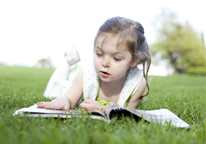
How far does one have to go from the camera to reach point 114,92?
2.67 metres

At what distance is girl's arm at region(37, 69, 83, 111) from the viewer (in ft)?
6.54

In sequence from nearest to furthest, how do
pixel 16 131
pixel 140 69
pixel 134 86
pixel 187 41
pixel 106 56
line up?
pixel 16 131 < pixel 106 56 < pixel 134 86 < pixel 140 69 < pixel 187 41

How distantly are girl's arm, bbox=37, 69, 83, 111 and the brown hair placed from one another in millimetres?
607

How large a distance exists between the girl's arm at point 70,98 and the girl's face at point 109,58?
1.50 ft

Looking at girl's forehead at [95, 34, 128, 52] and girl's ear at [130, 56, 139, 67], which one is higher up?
girl's forehead at [95, 34, 128, 52]

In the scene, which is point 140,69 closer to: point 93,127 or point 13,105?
point 93,127

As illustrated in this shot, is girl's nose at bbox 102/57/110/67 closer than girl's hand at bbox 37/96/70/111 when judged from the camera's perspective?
No

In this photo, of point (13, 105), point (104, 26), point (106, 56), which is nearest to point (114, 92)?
point (106, 56)

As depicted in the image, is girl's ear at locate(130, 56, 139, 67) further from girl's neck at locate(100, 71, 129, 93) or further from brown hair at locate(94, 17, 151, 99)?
girl's neck at locate(100, 71, 129, 93)

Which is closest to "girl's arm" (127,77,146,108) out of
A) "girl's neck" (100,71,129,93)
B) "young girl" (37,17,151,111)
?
"young girl" (37,17,151,111)

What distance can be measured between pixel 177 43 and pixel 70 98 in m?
29.4

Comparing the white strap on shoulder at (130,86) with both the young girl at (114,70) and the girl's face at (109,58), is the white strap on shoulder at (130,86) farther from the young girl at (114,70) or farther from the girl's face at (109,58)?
the girl's face at (109,58)

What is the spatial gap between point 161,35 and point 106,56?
30.1 m

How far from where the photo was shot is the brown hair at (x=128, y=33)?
2.20 meters
